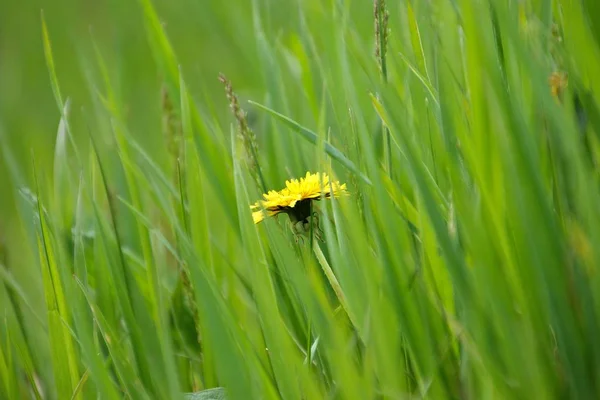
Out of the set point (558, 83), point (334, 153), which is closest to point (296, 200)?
point (334, 153)

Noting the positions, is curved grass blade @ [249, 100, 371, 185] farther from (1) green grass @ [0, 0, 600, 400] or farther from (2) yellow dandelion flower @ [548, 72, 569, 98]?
(2) yellow dandelion flower @ [548, 72, 569, 98]

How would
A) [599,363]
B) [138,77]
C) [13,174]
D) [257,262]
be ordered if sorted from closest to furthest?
[599,363] < [257,262] < [13,174] < [138,77]

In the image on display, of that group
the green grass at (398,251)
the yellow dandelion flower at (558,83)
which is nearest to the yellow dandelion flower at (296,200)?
the green grass at (398,251)

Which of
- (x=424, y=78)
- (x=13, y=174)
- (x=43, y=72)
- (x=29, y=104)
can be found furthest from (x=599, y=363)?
(x=43, y=72)

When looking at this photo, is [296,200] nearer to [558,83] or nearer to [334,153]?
[334,153]

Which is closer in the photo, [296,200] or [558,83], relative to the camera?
[558,83]

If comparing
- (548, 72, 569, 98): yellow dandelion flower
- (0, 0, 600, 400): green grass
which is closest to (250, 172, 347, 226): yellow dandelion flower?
(0, 0, 600, 400): green grass

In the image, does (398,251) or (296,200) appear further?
(296,200)

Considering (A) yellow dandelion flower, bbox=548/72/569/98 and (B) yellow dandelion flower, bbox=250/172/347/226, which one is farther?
(B) yellow dandelion flower, bbox=250/172/347/226

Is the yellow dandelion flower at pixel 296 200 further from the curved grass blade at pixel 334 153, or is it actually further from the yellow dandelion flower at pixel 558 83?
the yellow dandelion flower at pixel 558 83

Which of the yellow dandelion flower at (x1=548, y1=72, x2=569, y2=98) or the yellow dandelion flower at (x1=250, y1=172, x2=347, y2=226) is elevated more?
the yellow dandelion flower at (x1=548, y1=72, x2=569, y2=98)

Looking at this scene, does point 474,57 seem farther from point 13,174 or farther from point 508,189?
point 13,174
